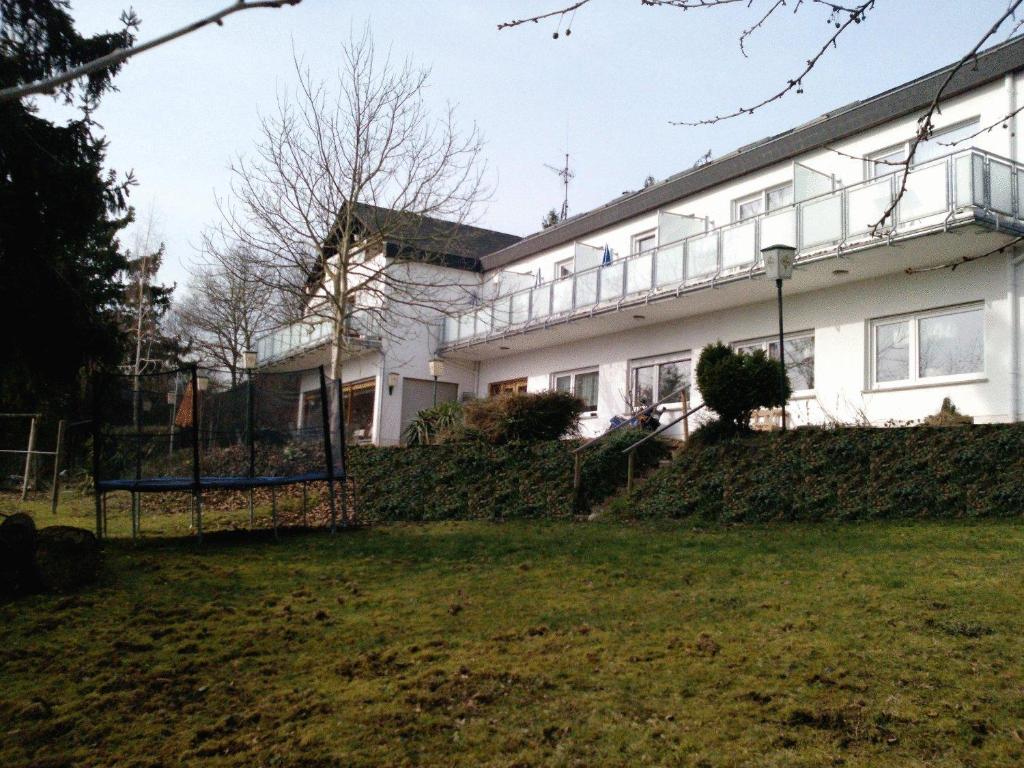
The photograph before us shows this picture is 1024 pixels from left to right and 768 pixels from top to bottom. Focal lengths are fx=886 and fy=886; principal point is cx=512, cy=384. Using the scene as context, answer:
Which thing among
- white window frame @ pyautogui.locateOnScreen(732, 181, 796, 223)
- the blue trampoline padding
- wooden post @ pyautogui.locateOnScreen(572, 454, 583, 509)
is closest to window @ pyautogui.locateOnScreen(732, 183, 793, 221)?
white window frame @ pyautogui.locateOnScreen(732, 181, 796, 223)

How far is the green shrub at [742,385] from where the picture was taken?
13336 mm

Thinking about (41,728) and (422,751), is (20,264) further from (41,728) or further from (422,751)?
(422,751)

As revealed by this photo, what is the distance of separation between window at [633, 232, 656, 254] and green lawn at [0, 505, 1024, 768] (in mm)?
15471

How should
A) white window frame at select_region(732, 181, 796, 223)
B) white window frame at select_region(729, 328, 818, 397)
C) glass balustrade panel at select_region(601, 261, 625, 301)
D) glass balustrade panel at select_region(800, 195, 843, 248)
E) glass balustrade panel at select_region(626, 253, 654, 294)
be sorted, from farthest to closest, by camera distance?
glass balustrade panel at select_region(601, 261, 625, 301) < glass balustrade panel at select_region(626, 253, 654, 294) < white window frame at select_region(732, 181, 796, 223) < white window frame at select_region(729, 328, 818, 397) < glass balustrade panel at select_region(800, 195, 843, 248)

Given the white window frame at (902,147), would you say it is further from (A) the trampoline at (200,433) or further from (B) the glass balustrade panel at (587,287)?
(A) the trampoline at (200,433)

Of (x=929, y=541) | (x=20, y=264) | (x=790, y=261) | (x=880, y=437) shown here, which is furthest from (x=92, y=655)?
(x=790, y=261)

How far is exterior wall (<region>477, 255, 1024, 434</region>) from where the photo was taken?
45.8 ft

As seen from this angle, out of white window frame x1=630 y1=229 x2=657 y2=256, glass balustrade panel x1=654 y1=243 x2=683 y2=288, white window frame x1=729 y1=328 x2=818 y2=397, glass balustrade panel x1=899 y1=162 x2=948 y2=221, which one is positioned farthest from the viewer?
white window frame x1=630 y1=229 x2=657 y2=256

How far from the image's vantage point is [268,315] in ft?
82.6

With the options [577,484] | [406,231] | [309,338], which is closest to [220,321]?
[309,338]

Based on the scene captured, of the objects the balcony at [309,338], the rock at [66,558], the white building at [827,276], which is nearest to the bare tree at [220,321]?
the balcony at [309,338]

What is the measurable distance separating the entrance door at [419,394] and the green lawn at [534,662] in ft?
67.2

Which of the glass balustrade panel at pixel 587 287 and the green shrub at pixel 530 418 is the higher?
the glass balustrade panel at pixel 587 287

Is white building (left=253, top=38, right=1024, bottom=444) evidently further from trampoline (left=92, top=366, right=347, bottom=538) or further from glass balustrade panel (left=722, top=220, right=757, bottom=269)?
trampoline (left=92, top=366, right=347, bottom=538)
